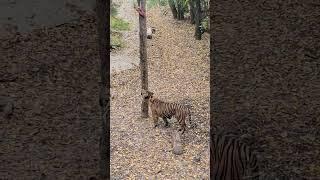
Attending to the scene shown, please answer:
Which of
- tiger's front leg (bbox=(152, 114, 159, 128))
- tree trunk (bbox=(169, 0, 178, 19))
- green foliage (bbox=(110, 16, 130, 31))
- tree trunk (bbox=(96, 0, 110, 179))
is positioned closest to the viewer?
tree trunk (bbox=(96, 0, 110, 179))

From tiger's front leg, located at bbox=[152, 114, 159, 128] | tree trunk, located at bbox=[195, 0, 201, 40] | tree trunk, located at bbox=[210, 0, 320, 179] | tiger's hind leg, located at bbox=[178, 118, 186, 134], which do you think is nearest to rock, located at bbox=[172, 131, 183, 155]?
tiger's hind leg, located at bbox=[178, 118, 186, 134]

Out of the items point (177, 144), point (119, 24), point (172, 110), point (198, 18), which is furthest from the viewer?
point (119, 24)

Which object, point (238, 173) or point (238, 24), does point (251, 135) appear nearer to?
point (238, 173)

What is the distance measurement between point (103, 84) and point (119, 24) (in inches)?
917

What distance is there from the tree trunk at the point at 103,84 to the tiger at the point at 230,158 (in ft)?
1.34

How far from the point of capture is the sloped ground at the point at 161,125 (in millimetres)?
9344

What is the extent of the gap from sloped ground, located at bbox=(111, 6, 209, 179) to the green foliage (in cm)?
250

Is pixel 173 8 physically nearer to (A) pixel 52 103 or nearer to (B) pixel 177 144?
(B) pixel 177 144

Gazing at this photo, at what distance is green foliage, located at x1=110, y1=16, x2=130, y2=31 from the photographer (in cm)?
2403

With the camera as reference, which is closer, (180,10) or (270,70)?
(270,70)

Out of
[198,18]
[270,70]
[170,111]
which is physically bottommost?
[170,111]

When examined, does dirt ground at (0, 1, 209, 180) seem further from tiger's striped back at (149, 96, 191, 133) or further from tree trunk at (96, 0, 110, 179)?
tiger's striped back at (149, 96, 191, 133)

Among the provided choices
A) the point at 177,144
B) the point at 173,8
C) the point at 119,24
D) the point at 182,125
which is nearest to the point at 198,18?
the point at 119,24

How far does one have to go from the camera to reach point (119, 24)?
24.5 metres
